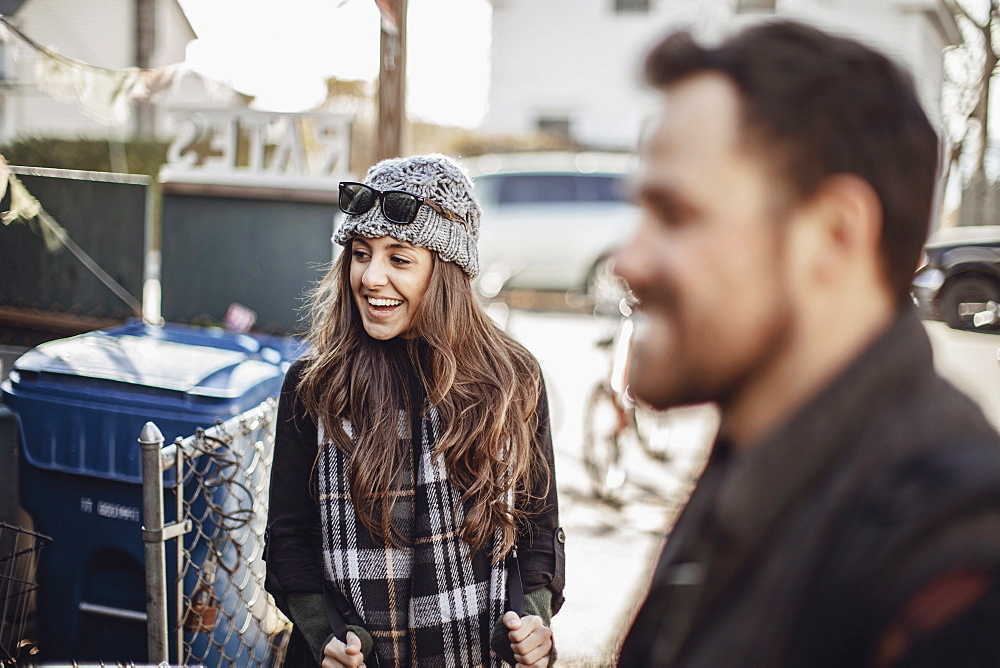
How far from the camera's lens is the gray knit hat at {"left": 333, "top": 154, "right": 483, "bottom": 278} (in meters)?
2.09

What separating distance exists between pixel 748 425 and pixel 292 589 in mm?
1430

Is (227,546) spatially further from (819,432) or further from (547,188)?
(547,188)

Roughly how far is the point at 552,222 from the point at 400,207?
36.5 feet

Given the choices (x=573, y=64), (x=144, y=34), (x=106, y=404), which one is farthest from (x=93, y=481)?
(x=573, y=64)

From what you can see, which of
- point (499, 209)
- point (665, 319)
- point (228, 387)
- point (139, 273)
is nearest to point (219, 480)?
point (228, 387)

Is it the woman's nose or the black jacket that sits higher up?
the woman's nose

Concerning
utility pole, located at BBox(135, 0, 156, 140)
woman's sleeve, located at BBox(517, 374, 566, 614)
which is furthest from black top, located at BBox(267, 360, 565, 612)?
utility pole, located at BBox(135, 0, 156, 140)

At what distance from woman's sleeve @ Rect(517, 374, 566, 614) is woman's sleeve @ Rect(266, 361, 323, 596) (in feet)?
1.66

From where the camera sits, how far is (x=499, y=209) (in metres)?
13.2

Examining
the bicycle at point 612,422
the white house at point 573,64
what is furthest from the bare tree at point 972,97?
the bicycle at point 612,422

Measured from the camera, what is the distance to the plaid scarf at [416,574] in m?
1.89

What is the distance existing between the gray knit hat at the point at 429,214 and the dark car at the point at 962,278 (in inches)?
425

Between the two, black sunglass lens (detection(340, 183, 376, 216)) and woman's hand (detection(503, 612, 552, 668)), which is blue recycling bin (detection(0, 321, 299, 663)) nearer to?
black sunglass lens (detection(340, 183, 376, 216))

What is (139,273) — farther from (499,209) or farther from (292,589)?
(499,209)
